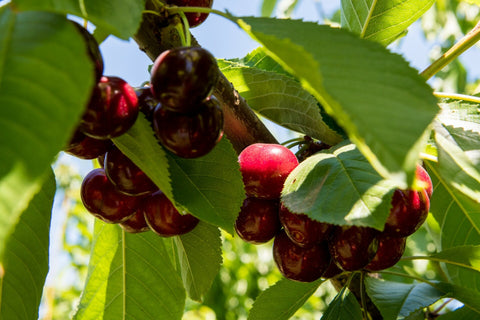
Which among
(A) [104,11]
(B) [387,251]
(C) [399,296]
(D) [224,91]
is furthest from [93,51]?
(C) [399,296]

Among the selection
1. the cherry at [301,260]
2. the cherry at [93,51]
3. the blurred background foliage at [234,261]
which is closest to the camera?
the cherry at [93,51]

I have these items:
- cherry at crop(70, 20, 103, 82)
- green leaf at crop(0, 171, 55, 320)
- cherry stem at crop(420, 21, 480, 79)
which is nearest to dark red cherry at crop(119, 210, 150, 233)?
green leaf at crop(0, 171, 55, 320)

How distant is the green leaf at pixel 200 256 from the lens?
0.95 meters

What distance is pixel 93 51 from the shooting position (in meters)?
0.64

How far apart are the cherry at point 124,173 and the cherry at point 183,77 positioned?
6.2 inches

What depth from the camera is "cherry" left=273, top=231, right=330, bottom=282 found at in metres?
0.89

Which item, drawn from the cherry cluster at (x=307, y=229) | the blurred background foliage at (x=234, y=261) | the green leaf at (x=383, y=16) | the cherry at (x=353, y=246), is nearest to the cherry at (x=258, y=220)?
the cherry cluster at (x=307, y=229)

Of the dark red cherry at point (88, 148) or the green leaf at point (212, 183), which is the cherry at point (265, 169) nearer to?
the green leaf at point (212, 183)

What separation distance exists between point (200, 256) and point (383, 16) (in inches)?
25.3

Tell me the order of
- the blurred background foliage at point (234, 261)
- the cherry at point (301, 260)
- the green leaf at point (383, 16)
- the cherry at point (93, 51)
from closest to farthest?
the cherry at point (93, 51) → the cherry at point (301, 260) → the green leaf at point (383, 16) → the blurred background foliage at point (234, 261)

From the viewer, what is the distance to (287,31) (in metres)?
0.60

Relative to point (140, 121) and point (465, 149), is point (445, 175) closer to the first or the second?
point (465, 149)

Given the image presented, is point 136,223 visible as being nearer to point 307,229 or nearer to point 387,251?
point 307,229

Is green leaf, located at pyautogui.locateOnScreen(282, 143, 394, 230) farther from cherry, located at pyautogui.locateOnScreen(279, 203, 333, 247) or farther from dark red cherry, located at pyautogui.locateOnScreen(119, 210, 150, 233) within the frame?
dark red cherry, located at pyautogui.locateOnScreen(119, 210, 150, 233)
